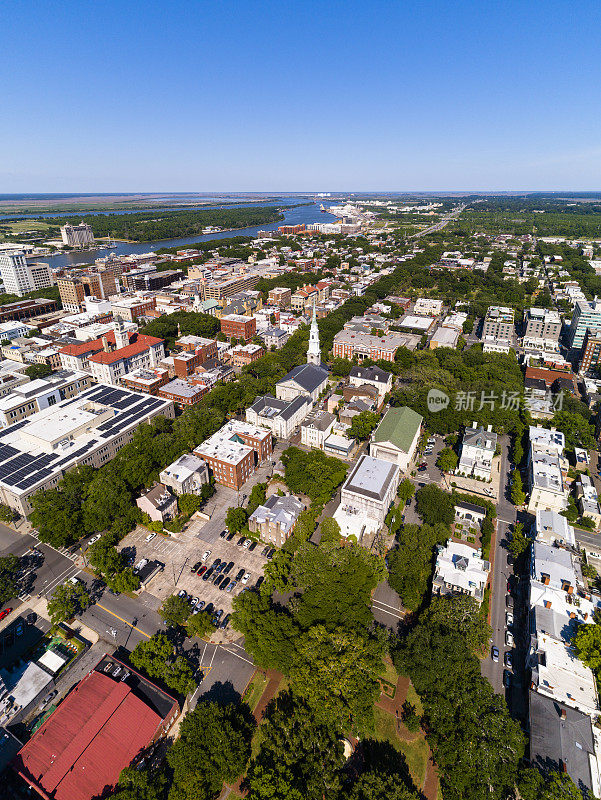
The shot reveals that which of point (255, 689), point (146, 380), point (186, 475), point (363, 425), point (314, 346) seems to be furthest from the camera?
point (314, 346)

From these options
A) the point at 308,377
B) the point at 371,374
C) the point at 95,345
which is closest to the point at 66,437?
the point at 95,345

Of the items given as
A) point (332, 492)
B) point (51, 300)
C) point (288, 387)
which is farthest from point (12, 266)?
point (332, 492)

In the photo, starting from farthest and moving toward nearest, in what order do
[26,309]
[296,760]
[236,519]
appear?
[26,309], [236,519], [296,760]

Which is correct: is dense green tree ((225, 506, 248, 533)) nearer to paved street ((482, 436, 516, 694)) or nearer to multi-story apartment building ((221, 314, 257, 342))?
paved street ((482, 436, 516, 694))

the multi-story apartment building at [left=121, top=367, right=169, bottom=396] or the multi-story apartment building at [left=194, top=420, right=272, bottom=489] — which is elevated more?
the multi-story apartment building at [left=121, top=367, right=169, bottom=396]

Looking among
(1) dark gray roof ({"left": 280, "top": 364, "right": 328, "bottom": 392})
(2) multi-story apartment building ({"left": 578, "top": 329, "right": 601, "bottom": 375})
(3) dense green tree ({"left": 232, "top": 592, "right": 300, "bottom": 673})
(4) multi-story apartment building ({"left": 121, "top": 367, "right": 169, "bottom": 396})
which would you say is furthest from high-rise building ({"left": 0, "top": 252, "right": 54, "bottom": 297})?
(2) multi-story apartment building ({"left": 578, "top": 329, "right": 601, "bottom": 375})

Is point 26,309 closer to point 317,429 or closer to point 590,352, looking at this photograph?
point 317,429
